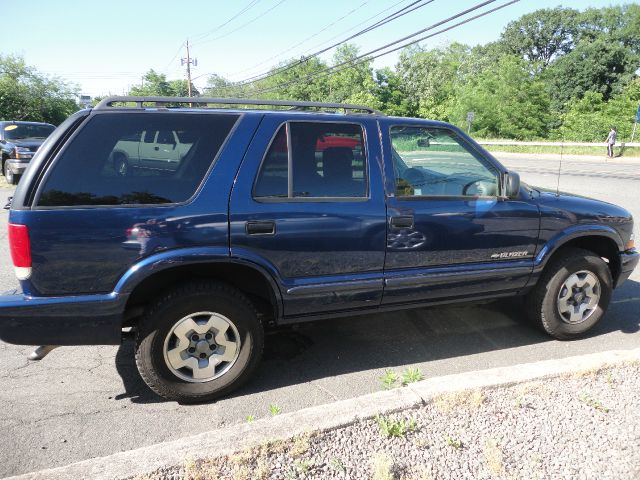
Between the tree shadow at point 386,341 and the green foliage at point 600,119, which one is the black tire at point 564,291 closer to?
the tree shadow at point 386,341

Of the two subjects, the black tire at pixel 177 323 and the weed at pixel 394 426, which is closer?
the weed at pixel 394 426

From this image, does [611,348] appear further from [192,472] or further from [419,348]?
[192,472]

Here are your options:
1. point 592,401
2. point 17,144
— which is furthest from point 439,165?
point 17,144

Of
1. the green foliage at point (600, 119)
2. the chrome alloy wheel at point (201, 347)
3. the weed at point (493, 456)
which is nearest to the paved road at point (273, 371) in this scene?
the chrome alloy wheel at point (201, 347)

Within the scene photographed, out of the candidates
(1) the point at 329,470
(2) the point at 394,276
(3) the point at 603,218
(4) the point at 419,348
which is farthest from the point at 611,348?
(1) the point at 329,470

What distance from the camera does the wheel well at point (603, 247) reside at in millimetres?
4039

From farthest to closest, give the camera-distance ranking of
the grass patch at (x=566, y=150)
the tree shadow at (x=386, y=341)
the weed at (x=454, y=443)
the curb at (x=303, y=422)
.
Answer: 1. the grass patch at (x=566, y=150)
2. the tree shadow at (x=386, y=341)
3. the weed at (x=454, y=443)
4. the curb at (x=303, y=422)

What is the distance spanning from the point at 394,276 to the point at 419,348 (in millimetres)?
872

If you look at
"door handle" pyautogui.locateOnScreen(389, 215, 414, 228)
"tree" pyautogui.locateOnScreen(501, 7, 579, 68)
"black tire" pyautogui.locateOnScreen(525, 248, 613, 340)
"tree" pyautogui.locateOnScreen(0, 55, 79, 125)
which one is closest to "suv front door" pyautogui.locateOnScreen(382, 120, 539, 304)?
"door handle" pyautogui.locateOnScreen(389, 215, 414, 228)

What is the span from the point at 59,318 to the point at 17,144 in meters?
11.9

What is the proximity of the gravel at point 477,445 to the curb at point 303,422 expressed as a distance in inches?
1.9

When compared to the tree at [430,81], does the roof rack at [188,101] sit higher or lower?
lower

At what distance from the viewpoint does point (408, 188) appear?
3393 millimetres

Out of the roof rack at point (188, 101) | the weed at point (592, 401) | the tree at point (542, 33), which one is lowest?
the weed at point (592, 401)
